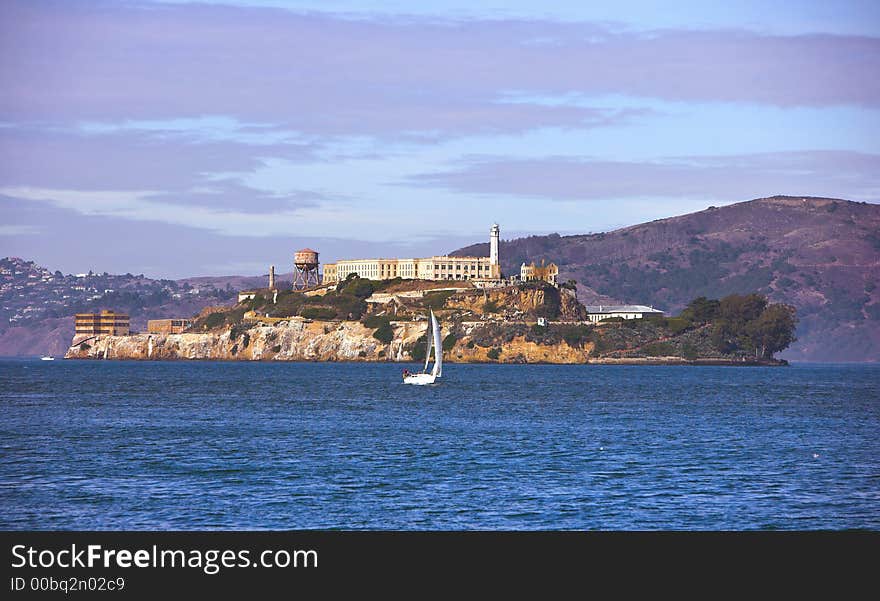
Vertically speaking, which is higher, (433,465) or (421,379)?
(421,379)

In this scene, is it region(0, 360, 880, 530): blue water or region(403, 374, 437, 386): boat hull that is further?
region(403, 374, 437, 386): boat hull

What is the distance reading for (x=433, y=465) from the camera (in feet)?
166

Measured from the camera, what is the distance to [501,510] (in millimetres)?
36469

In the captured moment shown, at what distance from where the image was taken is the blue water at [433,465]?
35.6 meters

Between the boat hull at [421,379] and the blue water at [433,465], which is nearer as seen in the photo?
the blue water at [433,465]

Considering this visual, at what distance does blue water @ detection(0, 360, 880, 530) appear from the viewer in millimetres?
35625

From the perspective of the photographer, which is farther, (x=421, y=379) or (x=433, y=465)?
(x=421, y=379)

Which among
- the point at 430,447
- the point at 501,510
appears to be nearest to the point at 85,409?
the point at 430,447

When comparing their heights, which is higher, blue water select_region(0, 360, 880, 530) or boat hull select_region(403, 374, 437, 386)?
boat hull select_region(403, 374, 437, 386)

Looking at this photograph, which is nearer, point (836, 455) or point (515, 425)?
point (836, 455)

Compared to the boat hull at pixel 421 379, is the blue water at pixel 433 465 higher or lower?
lower
